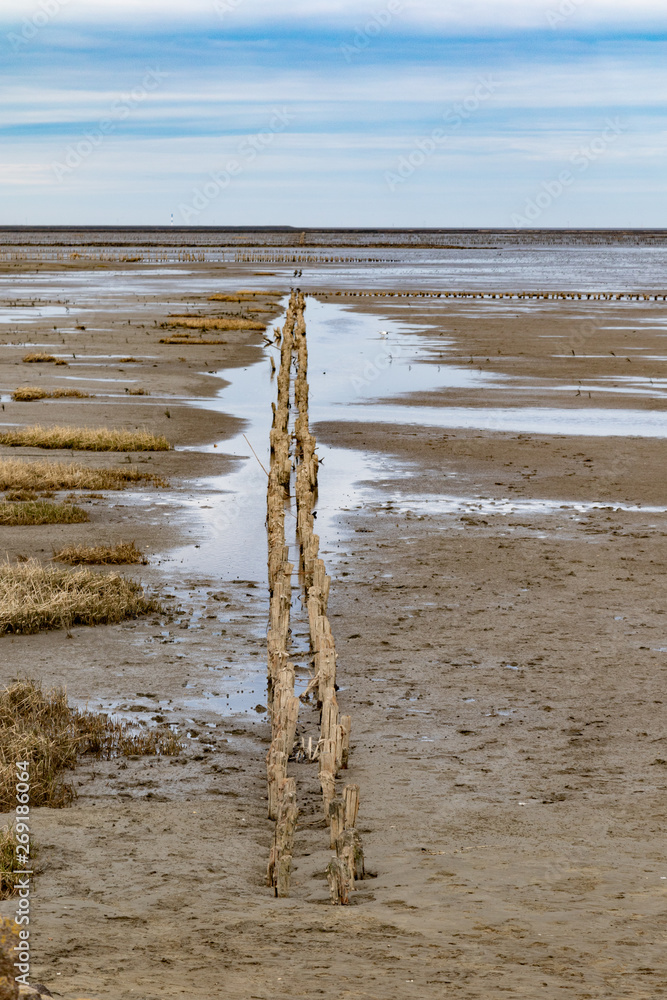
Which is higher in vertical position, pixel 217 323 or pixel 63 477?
pixel 217 323

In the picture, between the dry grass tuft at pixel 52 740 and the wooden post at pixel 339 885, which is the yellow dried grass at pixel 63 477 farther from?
the wooden post at pixel 339 885

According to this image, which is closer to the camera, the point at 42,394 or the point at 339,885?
the point at 339,885

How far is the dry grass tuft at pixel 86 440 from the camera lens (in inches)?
880

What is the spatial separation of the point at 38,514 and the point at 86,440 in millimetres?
5950

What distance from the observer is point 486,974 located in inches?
215

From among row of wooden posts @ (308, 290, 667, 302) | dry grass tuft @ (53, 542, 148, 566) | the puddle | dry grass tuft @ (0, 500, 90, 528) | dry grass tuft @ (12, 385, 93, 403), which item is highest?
row of wooden posts @ (308, 290, 667, 302)

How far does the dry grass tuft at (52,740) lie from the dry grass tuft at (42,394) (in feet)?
63.5

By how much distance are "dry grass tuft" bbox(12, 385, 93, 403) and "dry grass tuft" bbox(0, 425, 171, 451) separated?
5.70 meters

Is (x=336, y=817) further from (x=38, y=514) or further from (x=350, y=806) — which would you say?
(x=38, y=514)

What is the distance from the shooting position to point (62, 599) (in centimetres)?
1226

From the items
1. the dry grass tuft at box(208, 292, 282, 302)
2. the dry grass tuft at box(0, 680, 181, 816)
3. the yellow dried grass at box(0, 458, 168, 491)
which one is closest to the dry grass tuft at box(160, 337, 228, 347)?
the dry grass tuft at box(208, 292, 282, 302)

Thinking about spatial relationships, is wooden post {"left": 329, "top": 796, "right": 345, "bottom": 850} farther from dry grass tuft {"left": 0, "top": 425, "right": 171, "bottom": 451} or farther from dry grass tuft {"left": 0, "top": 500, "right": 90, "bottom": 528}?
dry grass tuft {"left": 0, "top": 425, "right": 171, "bottom": 451}

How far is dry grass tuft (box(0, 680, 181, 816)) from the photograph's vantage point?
27.0ft

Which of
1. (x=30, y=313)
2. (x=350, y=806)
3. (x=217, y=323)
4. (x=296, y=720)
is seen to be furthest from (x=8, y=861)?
(x=30, y=313)
